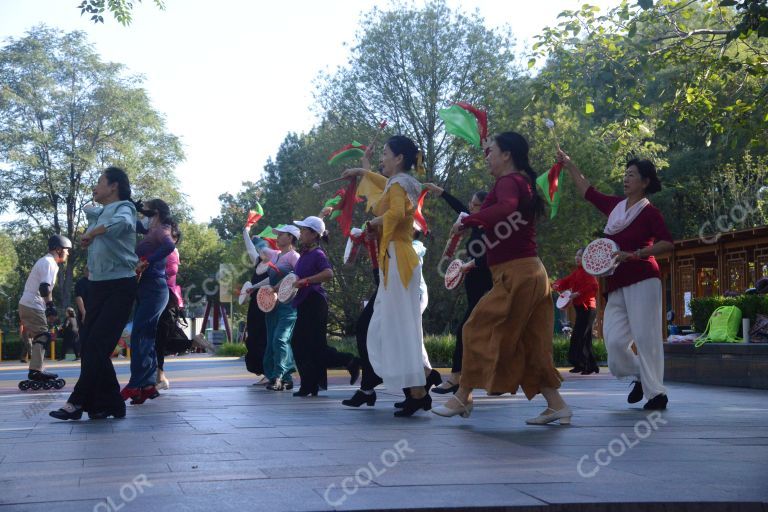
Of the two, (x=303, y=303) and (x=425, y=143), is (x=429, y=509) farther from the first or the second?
(x=425, y=143)

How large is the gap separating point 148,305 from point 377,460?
17.6 feet

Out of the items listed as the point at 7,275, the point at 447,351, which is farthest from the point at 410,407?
the point at 7,275

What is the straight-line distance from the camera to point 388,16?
3228 cm

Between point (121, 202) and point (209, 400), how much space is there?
3030mm

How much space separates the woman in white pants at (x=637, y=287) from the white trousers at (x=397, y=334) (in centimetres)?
184

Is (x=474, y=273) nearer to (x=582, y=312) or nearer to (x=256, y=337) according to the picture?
(x=256, y=337)

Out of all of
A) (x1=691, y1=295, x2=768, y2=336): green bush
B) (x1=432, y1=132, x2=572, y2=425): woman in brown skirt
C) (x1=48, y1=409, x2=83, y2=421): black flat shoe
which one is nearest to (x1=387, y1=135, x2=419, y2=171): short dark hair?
(x1=432, y1=132, x2=572, y2=425): woman in brown skirt

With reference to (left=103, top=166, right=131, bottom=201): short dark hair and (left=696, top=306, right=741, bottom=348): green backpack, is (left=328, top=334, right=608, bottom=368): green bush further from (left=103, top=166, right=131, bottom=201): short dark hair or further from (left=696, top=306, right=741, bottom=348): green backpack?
(left=103, top=166, right=131, bottom=201): short dark hair

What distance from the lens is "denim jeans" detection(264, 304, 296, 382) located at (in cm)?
1239

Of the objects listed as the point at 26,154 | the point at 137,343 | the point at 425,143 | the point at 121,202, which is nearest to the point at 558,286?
the point at 137,343

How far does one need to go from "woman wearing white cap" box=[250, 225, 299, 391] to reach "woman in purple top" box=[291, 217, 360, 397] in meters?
1.02

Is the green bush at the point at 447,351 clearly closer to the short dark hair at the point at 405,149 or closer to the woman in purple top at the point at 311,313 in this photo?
the woman in purple top at the point at 311,313

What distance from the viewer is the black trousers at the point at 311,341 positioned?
1116cm

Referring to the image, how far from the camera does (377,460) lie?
18.1 ft
